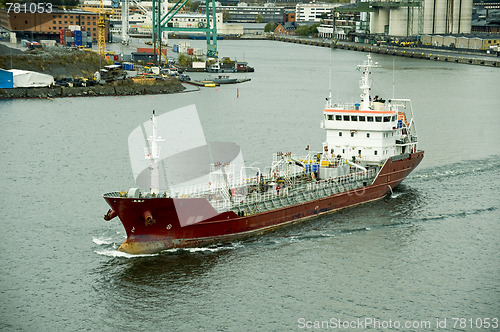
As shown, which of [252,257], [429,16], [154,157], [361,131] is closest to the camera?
[154,157]

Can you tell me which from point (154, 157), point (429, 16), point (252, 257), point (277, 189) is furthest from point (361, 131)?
point (429, 16)

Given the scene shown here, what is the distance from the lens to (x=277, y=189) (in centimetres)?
2819

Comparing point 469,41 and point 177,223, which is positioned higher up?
point 469,41

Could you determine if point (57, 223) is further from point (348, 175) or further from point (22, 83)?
point (22, 83)

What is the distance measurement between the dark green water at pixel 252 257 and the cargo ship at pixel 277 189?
56cm

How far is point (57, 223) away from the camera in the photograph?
27.7 metres

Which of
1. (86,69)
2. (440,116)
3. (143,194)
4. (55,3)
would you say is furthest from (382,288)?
(55,3)

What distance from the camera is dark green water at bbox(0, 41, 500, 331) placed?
68.1ft

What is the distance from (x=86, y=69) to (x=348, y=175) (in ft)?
165

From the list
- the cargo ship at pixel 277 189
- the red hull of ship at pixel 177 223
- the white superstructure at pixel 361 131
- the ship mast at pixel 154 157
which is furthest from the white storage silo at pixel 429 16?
the ship mast at pixel 154 157

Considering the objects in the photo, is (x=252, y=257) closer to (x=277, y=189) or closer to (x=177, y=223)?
(x=177, y=223)

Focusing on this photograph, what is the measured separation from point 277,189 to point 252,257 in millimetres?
4306

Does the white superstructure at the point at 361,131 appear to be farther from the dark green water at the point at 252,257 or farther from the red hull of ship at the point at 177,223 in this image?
the red hull of ship at the point at 177,223

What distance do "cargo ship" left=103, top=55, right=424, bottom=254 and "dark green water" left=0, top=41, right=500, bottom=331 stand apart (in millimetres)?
564
